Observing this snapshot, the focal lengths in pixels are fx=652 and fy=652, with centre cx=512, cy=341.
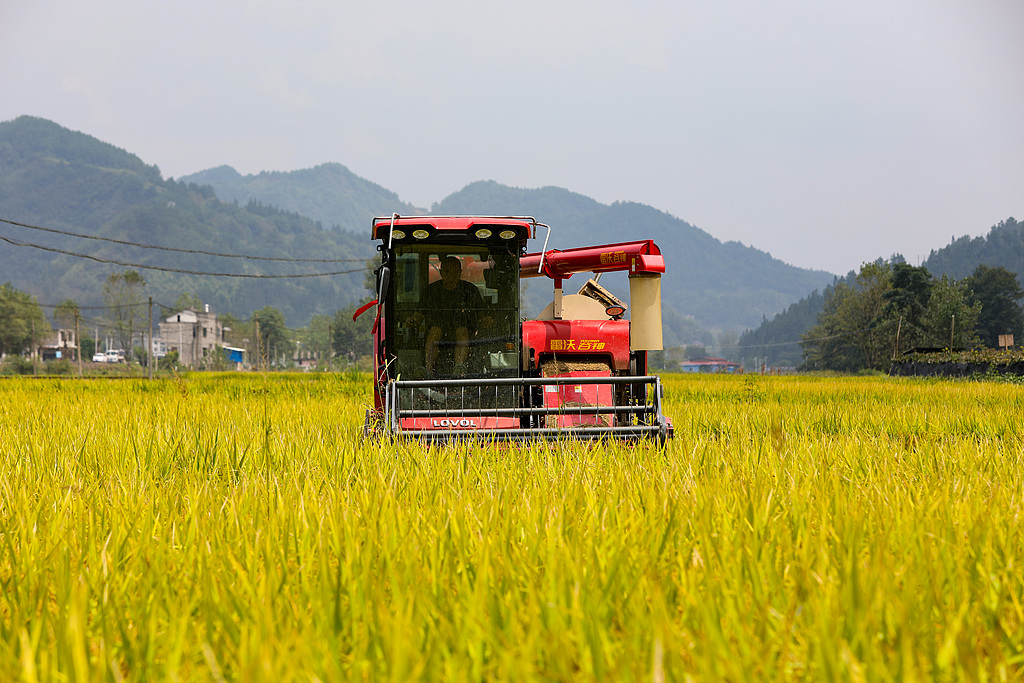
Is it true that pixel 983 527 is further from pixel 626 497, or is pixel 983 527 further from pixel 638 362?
pixel 638 362

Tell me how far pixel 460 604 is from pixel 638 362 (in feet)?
17.8

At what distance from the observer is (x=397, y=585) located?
184cm

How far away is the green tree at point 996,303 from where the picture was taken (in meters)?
90.8

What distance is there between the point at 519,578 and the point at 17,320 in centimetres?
12606

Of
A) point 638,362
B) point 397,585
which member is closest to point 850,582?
point 397,585

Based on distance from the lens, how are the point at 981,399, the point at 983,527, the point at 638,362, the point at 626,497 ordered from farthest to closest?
the point at 981,399 < the point at 638,362 < the point at 626,497 < the point at 983,527

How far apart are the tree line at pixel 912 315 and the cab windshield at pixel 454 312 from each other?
211 ft

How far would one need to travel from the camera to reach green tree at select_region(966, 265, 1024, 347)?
90750 mm

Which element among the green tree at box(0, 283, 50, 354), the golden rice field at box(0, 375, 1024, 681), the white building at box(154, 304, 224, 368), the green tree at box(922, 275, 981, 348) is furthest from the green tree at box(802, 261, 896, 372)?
the white building at box(154, 304, 224, 368)

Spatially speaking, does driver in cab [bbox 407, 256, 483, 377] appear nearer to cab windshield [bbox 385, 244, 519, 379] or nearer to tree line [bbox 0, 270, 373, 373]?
cab windshield [bbox 385, 244, 519, 379]

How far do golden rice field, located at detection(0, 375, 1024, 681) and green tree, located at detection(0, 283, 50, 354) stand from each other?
11867 cm

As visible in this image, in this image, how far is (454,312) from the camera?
6852 mm

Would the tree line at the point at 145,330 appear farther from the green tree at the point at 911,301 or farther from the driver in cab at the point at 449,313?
the green tree at the point at 911,301

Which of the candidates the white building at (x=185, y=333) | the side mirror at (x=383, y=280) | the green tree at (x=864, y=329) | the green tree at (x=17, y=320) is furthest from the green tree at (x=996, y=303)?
the white building at (x=185, y=333)
